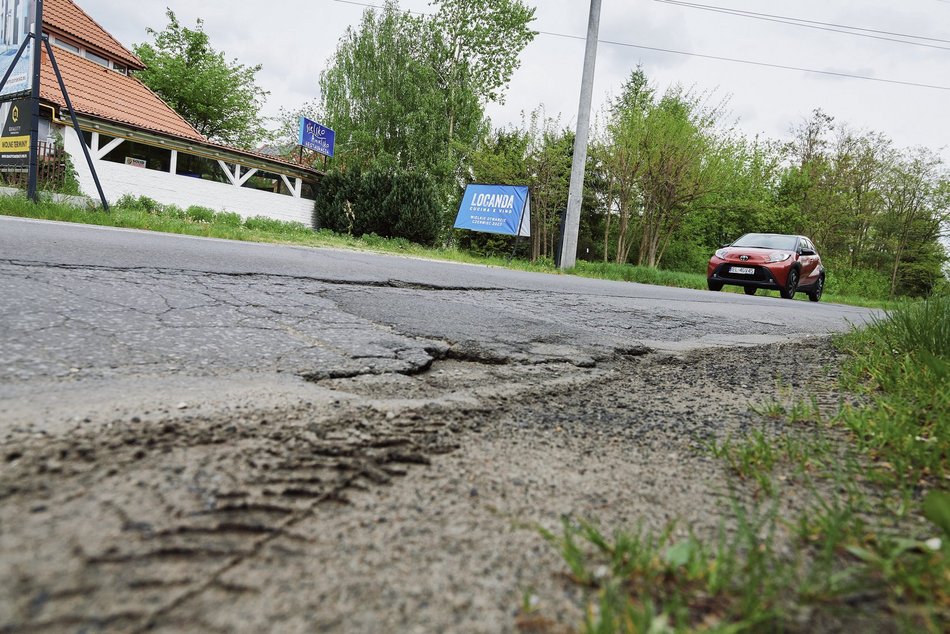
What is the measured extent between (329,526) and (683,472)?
908 millimetres

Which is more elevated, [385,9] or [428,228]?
[385,9]

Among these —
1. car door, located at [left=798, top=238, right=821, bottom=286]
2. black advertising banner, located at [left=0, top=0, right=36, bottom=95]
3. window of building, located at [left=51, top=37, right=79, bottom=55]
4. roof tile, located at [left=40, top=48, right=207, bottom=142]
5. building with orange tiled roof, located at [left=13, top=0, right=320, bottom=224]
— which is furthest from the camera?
window of building, located at [left=51, top=37, right=79, bottom=55]

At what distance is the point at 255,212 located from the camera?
19.5m

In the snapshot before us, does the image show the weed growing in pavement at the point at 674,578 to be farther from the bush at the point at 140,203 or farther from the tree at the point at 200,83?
the tree at the point at 200,83

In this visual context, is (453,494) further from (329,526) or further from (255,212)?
(255,212)

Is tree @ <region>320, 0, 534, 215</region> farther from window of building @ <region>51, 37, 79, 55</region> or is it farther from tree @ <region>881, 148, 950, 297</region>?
tree @ <region>881, 148, 950, 297</region>

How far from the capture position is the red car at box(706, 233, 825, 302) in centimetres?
1176

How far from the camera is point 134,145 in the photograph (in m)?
17.5

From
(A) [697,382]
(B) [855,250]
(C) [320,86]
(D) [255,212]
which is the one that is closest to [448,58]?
(C) [320,86]

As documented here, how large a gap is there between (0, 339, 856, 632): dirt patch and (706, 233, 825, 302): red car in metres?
11.2

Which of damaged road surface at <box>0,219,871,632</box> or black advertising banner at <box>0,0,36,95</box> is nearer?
damaged road surface at <box>0,219,871,632</box>

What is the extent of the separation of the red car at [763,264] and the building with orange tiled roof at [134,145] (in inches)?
588

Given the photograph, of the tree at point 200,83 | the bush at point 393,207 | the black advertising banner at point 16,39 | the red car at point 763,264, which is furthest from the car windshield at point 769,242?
the tree at point 200,83

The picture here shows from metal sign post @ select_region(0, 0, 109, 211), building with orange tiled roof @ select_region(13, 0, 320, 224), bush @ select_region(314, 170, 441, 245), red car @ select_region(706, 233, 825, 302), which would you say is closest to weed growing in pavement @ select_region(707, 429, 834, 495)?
metal sign post @ select_region(0, 0, 109, 211)
